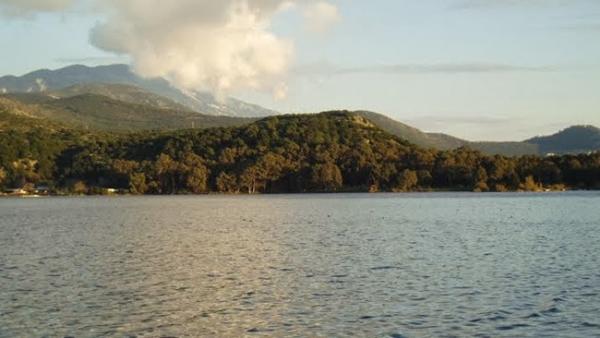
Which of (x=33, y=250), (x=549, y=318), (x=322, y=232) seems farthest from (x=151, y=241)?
(x=549, y=318)

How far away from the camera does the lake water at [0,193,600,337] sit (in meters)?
28.3

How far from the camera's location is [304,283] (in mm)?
38500

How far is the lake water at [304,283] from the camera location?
93.0 ft

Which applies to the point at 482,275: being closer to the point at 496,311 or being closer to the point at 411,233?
the point at 496,311

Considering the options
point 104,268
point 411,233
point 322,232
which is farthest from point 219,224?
point 104,268

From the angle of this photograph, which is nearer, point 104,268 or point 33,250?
point 104,268

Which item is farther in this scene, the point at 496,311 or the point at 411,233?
the point at 411,233

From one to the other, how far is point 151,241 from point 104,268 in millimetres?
18645

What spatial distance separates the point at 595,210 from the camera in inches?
4094

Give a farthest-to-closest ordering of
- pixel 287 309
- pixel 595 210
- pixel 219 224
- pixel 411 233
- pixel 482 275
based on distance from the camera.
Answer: pixel 595 210, pixel 219 224, pixel 411 233, pixel 482 275, pixel 287 309

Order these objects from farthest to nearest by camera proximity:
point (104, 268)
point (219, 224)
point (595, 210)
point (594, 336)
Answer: point (595, 210) → point (219, 224) → point (104, 268) → point (594, 336)

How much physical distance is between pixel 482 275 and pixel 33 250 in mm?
34566

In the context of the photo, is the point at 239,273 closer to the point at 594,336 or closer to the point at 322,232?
the point at 594,336

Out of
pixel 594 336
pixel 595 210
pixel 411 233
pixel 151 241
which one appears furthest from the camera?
pixel 595 210
